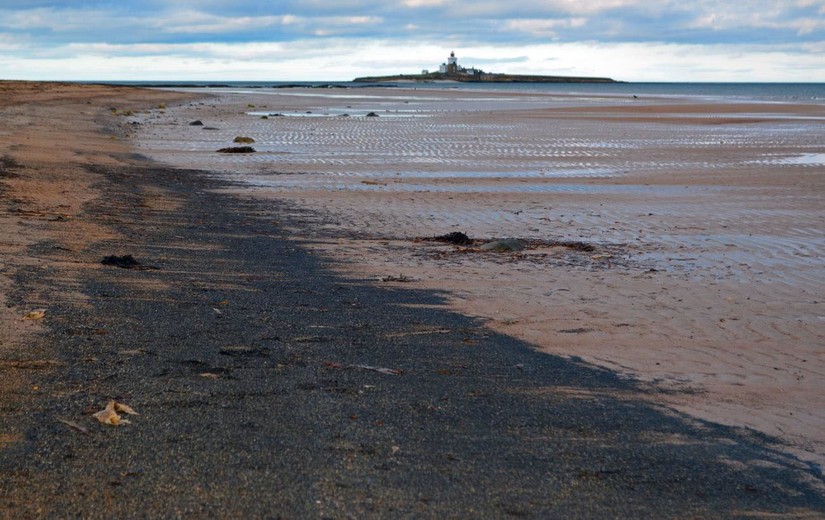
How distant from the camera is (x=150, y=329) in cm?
602

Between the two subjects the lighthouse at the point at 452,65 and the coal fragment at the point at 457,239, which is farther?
the lighthouse at the point at 452,65

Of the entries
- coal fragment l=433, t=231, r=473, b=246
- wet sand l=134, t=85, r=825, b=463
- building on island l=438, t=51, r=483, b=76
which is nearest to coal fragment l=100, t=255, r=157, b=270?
wet sand l=134, t=85, r=825, b=463

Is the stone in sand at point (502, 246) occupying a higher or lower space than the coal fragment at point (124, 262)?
lower

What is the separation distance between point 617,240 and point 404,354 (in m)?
5.68

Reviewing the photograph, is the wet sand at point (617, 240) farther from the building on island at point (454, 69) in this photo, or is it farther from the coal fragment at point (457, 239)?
the building on island at point (454, 69)

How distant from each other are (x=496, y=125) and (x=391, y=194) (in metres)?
20.6

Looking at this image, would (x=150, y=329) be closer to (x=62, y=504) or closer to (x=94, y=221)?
(x=62, y=504)

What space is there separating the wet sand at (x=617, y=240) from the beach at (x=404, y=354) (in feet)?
0.15

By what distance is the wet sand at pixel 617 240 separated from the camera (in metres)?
6.03

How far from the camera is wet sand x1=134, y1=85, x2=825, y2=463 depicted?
19.8 ft

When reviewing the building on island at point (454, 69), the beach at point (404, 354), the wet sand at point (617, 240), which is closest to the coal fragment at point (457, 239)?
the beach at point (404, 354)

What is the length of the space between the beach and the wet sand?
0.15ft

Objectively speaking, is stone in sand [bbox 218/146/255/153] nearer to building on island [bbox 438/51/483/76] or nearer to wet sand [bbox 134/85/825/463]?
wet sand [bbox 134/85/825/463]

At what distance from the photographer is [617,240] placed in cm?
→ 1083
